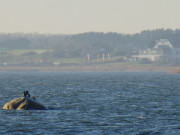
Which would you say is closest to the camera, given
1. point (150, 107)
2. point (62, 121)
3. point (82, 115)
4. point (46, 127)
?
point (46, 127)

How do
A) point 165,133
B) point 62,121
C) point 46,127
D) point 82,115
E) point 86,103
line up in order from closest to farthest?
point 165,133 → point 46,127 → point 62,121 → point 82,115 → point 86,103

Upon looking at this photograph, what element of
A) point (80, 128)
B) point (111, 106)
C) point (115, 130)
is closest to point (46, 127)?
point (80, 128)

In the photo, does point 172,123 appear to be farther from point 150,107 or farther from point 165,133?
point 150,107

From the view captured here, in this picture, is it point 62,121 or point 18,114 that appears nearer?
point 62,121

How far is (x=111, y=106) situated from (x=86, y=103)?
4.55m

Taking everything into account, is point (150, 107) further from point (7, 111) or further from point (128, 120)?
point (7, 111)

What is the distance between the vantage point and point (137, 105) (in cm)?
4956

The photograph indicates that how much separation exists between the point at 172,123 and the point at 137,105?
13012 millimetres

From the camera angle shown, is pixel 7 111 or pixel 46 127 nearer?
pixel 46 127

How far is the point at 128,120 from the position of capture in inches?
1500

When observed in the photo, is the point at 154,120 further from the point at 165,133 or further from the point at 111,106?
the point at 111,106

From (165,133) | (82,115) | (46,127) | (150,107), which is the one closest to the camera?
(165,133)

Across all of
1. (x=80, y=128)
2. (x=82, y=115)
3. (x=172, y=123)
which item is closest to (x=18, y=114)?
(x=82, y=115)

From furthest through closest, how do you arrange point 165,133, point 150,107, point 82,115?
point 150,107 < point 82,115 < point 165,133
